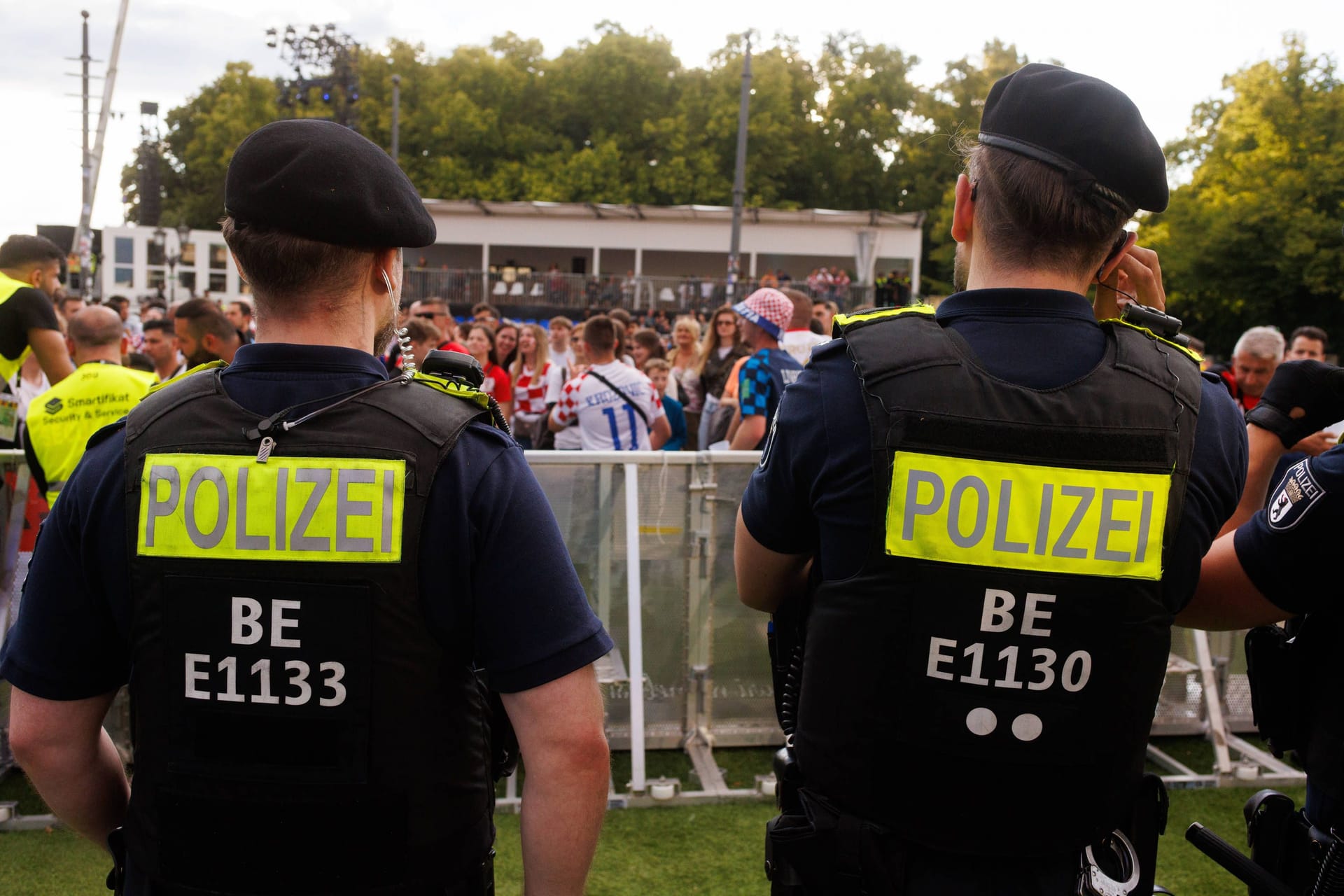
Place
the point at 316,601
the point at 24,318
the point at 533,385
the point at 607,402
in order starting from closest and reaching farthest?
the point at 316,601, the point at 24,318, the point at 607,402, the point at 533,385

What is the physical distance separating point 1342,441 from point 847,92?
60.5m

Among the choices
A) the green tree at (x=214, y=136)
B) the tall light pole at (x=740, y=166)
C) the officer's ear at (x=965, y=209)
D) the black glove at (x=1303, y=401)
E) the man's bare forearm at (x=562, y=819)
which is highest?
the green tree at (x=214, y=136)

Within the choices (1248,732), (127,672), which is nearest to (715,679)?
(1248,732)

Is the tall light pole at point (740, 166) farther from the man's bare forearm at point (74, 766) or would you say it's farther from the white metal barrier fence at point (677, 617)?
the man's bare forearm at point (74, 766)

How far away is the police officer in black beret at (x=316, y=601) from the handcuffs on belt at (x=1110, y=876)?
943 millimetres

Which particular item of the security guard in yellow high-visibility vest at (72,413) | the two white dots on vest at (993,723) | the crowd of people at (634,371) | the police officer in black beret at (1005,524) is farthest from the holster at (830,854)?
the crowd of people at (634,371)

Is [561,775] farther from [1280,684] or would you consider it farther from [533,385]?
[533,385]

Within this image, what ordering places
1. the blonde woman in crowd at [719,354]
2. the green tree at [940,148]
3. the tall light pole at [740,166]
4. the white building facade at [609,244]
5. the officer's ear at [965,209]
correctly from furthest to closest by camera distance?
the green tree at [940,148] < the white building facade at [609,244] < the tall light pole at [740,166] < the blonde woman in crowd at [719,354] < the officer's ear at [965,209]

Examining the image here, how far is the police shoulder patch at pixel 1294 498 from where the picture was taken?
2.01 metres

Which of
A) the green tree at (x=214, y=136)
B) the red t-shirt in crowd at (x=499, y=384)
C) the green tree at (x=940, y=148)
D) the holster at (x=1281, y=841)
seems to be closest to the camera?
the holster at (x=1281, y=841)

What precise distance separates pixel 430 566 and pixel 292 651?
252mm

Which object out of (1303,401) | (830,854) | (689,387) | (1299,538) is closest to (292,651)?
(830,854)

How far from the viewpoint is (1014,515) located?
1814 millimetres

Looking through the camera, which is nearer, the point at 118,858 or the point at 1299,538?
the point at 118,858
